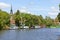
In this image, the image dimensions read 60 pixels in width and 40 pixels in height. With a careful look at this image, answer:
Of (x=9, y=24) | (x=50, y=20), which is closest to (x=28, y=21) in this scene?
(x=9, y=24)

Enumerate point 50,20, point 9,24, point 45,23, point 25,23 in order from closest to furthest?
point 9,24, point 25,23, point 45,23, point 50,20

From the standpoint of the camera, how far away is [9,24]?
137m

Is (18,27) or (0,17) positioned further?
(18,27)

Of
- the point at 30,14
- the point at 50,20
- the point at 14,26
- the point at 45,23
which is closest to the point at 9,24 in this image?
the point at 14,26

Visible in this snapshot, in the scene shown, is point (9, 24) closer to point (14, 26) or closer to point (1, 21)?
point (14, 26)

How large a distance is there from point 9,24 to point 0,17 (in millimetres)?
23657

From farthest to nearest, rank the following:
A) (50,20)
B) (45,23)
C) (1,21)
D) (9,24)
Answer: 1. (50,20)
2. (45,23)
3. (9,24)
4. (1,21)

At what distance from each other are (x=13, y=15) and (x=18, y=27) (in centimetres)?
1084

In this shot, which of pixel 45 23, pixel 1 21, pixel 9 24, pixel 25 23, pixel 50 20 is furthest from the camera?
pixel 50 20

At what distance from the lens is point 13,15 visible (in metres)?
152

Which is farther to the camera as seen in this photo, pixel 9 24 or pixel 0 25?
pixel 9 24

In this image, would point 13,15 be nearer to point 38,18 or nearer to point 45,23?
point 38,18

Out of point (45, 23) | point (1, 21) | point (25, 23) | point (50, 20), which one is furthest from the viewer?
point (50, 20)

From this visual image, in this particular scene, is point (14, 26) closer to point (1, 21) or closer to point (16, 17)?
point (16, 17)
